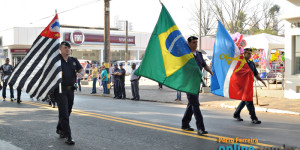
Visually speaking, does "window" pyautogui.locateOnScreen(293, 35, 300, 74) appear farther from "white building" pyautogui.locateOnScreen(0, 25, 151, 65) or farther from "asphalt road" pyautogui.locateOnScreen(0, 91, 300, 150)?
"white building" pyautogui.locateOnScreen(0, 25, 151, 65)

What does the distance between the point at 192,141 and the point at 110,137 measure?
166cm

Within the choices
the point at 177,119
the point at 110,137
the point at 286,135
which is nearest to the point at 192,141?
the point at 110,137

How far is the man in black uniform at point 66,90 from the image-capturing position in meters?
6.25

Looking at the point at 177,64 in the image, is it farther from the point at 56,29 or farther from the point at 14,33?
the point at 14,33

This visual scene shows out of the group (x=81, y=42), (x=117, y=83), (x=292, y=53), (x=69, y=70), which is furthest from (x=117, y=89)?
(x=81, y=42)


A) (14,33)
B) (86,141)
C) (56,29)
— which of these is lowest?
(86,141)

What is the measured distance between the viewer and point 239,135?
7055mm

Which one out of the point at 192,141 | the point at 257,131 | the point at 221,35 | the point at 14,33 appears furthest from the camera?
the point at 14,33

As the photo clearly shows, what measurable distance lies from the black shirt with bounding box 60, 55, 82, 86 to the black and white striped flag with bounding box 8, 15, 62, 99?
0.15 metres

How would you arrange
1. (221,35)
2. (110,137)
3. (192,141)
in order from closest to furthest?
(192,141)
(110,137)
(221,35)

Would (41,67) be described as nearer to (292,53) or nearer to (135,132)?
(135,132)

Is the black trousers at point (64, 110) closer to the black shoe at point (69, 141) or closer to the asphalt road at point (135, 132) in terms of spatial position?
the black shoe at point (69, 141)

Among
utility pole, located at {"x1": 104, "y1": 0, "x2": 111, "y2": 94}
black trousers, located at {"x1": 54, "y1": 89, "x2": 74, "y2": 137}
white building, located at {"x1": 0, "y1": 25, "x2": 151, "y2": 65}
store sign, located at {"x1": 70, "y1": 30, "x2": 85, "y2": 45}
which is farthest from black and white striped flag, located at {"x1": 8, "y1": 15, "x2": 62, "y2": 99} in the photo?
store sign, located at {"x1": 70, "y1": 30, "x2": 85, "y2": 45}

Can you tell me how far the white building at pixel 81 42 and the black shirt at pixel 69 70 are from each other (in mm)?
36895
